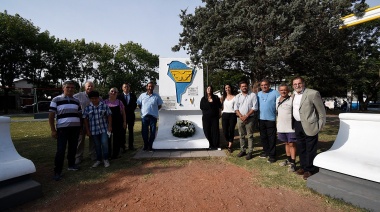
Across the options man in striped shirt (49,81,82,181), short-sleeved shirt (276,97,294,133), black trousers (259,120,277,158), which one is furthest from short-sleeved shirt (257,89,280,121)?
man in striped shirt (49,81,82,181)

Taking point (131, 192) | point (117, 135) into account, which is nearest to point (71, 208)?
point (131, 192)

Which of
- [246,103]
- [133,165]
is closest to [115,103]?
[133,165]

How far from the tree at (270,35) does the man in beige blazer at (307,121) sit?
10.2 feet

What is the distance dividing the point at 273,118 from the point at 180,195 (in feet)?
9.04

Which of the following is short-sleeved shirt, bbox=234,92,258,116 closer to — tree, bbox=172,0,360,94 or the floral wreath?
the floral wreath

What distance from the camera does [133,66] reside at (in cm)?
4028

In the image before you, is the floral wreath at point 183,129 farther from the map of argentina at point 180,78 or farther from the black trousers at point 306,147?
the black trousers at point 306,147

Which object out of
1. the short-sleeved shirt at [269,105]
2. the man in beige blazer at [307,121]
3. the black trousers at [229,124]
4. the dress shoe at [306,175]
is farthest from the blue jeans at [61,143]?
the dress shoe at [306,175]

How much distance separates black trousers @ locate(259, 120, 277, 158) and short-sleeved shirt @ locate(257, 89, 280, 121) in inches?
4.7

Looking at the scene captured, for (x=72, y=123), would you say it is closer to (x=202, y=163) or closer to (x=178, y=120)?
(x=202, y=163)

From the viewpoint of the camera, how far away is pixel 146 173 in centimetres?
440

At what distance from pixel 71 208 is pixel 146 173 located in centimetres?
Result: 154

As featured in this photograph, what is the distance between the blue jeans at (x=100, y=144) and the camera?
15.5ft

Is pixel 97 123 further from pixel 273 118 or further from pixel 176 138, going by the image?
pixel 273 118
